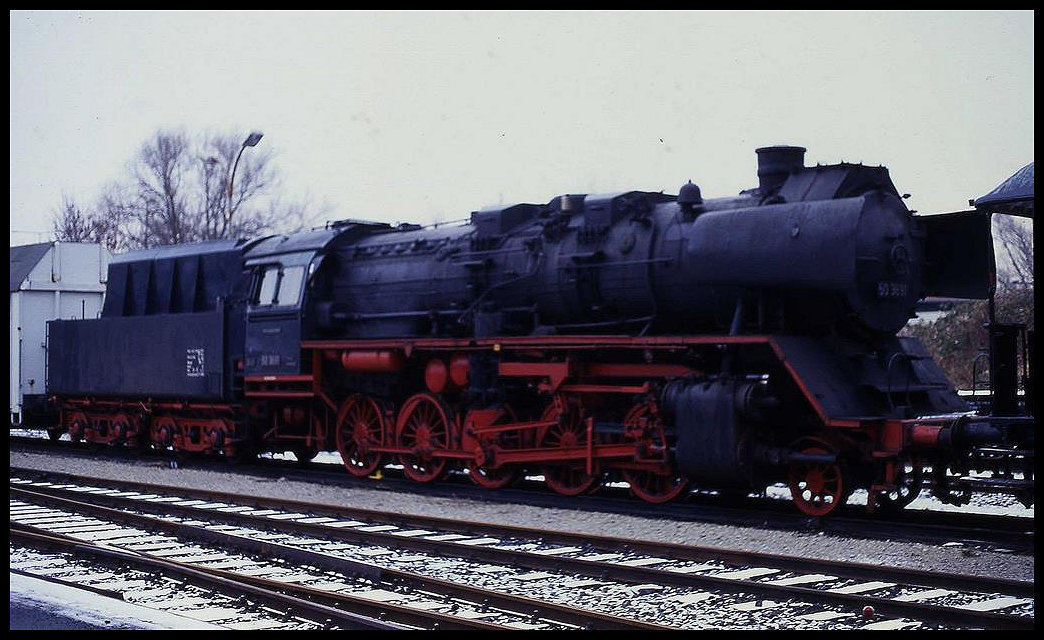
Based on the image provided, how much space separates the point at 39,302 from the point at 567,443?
1523 cm

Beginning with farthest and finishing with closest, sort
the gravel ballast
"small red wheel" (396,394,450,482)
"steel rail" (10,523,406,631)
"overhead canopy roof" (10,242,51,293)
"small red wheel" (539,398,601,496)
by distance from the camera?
"overhead canopy roof" (10,242,51,293), "small red wheel" (396,394,450,482), "small red wheel" (539,398,601,496), the gravel ballast, "steel rail" (10,523,406,631)

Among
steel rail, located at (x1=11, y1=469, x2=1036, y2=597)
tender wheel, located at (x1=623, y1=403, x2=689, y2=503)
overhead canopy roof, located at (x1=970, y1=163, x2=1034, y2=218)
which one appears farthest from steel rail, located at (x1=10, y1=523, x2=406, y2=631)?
overhead canopy roof, located at (x1=970, y1=163, x2=1034, y2=218)

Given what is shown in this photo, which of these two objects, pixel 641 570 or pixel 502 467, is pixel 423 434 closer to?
pixel 502 467

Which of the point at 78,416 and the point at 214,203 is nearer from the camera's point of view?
the point at 78,416

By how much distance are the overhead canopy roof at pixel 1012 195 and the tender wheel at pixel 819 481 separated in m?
2.90

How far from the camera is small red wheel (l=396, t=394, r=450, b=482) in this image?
53.3ft

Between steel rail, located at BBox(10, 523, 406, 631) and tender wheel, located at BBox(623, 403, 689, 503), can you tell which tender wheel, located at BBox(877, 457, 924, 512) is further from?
steel rail, located at BBox(10, 523, 406, 631)

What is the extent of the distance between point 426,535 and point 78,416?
14.1 m

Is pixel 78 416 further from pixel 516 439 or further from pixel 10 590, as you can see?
pixel 10 590

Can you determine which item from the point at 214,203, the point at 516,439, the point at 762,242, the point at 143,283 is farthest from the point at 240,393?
the point at 214,203

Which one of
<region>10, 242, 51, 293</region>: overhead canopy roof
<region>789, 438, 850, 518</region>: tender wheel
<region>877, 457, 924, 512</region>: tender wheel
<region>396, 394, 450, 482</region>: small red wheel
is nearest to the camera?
<region>877, 457, 924, 512</region>: tender wheel

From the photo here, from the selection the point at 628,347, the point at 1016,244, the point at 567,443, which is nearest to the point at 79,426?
the point at 567,443

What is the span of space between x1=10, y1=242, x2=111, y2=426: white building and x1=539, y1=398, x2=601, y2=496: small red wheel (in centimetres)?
1418

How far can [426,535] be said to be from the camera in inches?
469
